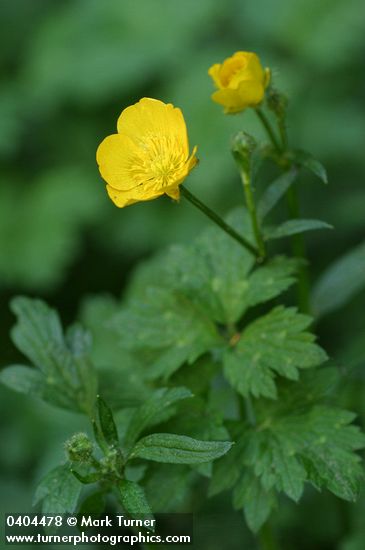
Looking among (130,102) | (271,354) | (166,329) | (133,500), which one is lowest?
(133,500)

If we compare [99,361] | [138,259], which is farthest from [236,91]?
[138,259]

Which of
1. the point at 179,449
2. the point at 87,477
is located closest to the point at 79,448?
the point at 87,477

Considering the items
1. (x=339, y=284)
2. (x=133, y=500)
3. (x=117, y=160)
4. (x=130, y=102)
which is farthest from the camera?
(x=130, y=102)

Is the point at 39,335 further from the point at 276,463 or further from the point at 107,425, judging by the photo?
the point at 276,463

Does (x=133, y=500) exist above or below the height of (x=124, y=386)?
below

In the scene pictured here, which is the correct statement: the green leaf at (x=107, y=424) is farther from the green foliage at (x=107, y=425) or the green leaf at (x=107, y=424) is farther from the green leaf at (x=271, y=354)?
the green leaf at (x=271, y=354)

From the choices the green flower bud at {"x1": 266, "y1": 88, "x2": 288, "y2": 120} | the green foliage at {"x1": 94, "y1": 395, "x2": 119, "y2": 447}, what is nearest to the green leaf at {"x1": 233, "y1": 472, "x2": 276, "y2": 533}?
the green foliage at {"x1": 94, "y1": 395, "x2": 119, "y2": 447}

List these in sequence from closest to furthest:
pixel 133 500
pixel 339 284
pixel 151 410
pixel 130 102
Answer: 1. pixel 133 500
2. pixel 151 410
3. pixel 339 284
4. pixel 130 102
